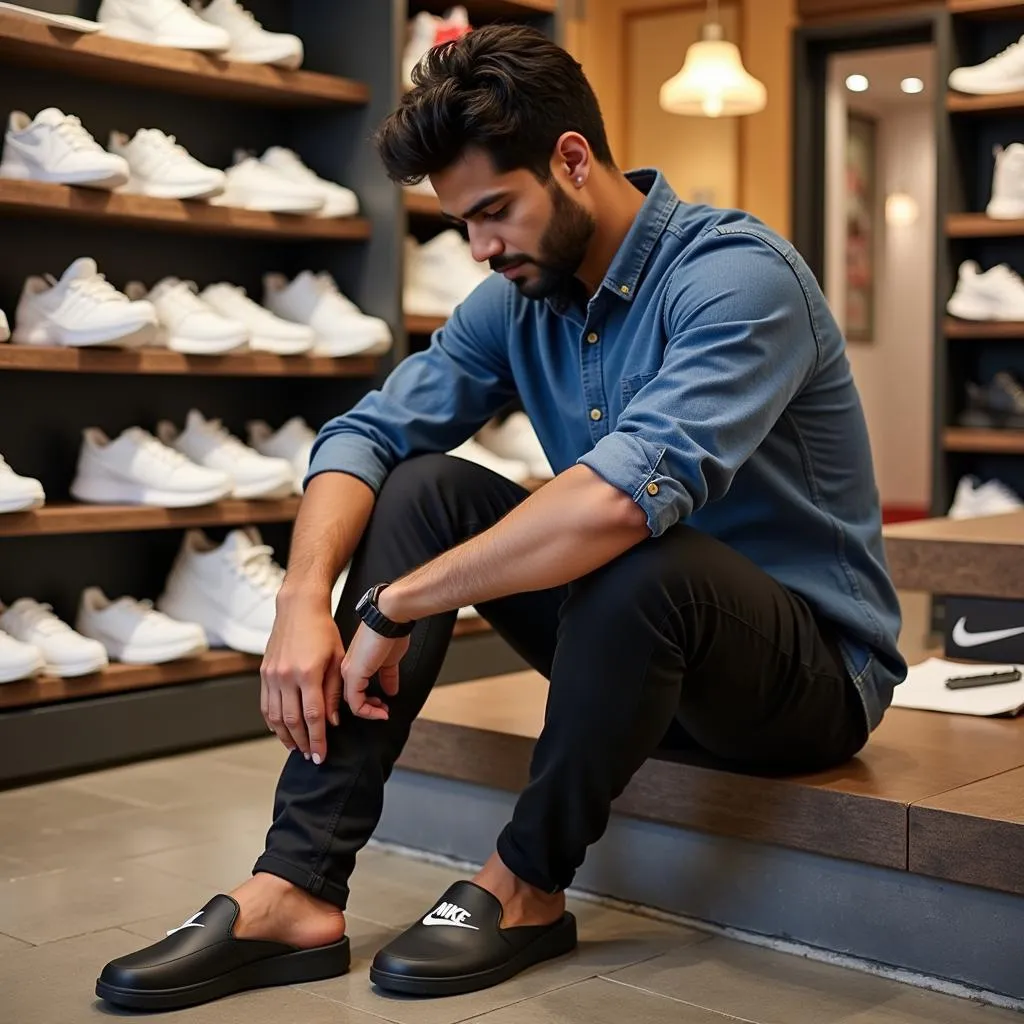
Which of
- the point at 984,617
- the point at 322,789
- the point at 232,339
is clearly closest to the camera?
the point at 322,789

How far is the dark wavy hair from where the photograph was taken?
1.68 meters

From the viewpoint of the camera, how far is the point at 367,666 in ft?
5.34

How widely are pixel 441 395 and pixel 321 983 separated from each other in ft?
2.41

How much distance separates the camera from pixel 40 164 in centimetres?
274

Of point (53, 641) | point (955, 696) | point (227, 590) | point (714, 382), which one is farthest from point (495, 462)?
point (714, 382)

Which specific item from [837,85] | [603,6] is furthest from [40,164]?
[837,85]

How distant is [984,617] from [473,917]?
1.37m

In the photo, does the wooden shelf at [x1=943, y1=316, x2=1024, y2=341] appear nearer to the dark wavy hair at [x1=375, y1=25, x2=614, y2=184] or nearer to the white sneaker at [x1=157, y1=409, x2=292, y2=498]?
the white sneaker at [x1=157, y1=409, x2=292, y2=498]

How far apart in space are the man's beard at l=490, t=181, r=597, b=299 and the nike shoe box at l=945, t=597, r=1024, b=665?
4.04ft

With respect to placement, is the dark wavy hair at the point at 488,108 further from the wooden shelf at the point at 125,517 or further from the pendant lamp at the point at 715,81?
the pendant lamp at the point at 715,81

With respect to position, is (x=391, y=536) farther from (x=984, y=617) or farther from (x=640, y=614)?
(x=984, y=617)

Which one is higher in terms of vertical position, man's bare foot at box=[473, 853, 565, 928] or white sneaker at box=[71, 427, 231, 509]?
white sneaker at box=[71, 427, 231, 509]

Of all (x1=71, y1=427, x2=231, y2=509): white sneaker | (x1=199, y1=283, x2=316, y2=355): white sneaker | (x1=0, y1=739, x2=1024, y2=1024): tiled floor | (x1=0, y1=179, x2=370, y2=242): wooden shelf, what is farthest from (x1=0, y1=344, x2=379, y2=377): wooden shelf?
(x1=0, y1=739, x2=1024, y2=1024): tiled floor

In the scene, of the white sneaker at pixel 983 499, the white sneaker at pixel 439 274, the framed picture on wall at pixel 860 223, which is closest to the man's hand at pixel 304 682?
the white sneaker at pixel 439 274
